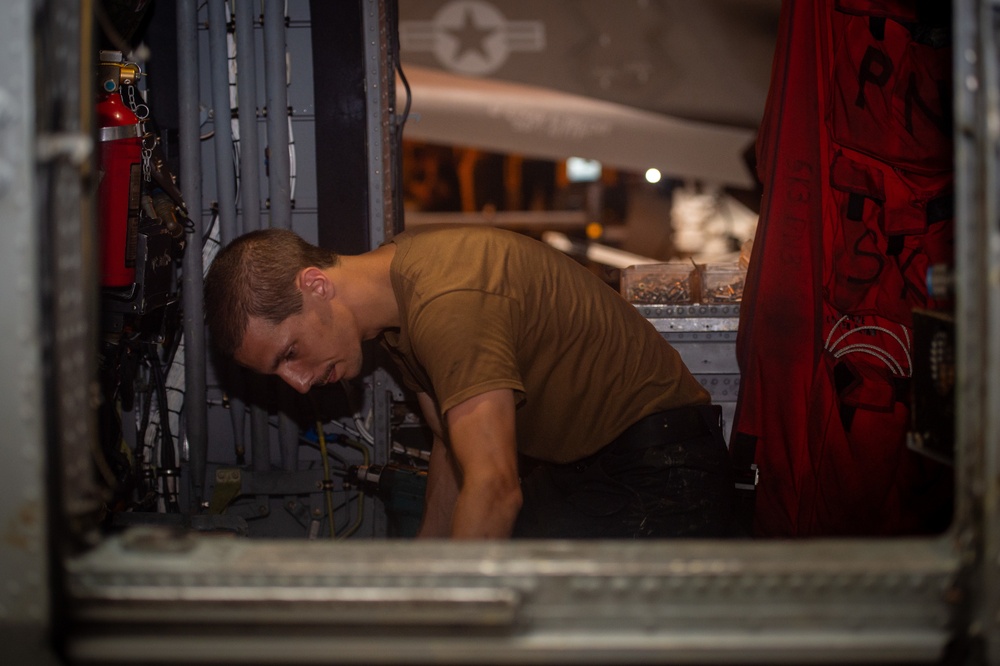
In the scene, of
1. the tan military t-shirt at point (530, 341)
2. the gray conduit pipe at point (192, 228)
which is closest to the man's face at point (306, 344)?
the tan military t-shirt at point (530, 341)

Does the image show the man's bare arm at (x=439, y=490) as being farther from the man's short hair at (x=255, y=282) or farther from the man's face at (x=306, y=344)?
the man's short hair at (x=255, y=282)

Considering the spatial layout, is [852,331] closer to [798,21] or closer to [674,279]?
[674,279]

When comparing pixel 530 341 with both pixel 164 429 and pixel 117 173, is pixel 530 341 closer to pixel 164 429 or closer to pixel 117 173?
pixel 117 173

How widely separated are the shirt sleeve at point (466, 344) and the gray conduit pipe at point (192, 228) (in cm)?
179

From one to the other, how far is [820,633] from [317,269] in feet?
6.24

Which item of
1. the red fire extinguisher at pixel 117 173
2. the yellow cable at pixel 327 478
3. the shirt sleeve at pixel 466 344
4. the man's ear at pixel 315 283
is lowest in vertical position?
the yellow cable at pixel 327 478

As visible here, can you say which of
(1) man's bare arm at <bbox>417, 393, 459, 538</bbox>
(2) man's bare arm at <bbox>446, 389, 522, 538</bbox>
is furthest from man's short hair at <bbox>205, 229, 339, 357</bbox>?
(2) man's bare arm at <bbox>446, 389, 522, 538</bbox>

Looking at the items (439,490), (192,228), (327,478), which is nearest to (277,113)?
(192,228)

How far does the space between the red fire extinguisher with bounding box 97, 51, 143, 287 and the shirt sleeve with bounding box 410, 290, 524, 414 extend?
1.45 m

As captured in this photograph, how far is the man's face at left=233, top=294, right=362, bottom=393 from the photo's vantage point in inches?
112

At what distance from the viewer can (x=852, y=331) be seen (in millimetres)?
3396

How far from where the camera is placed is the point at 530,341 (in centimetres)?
272

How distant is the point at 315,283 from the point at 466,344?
766 millimetres

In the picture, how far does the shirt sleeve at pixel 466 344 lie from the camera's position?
2248mm
